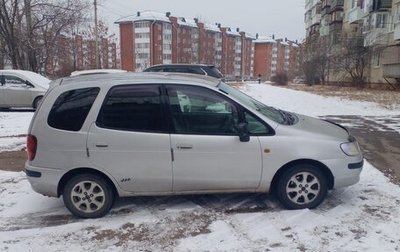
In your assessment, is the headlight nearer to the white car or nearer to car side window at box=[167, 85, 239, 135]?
car side window at box=[167, 85, 239, 135]

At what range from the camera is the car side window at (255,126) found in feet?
14.3

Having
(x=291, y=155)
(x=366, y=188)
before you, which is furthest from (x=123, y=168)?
(x=366, y=188)

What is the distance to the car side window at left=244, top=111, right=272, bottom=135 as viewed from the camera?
4372 mm

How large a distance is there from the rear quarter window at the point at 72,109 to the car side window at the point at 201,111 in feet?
3.15

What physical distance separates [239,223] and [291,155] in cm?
101

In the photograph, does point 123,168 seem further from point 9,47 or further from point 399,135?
point 9,47

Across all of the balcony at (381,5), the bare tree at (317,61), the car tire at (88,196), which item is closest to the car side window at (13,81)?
the car tire at (88,196)

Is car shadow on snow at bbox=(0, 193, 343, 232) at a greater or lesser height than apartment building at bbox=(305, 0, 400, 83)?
lesser

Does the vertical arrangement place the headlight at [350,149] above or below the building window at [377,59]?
below

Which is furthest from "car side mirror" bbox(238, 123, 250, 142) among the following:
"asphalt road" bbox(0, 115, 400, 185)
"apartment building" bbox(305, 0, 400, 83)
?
"apartment building" bbox(305, 0, 400, 83)

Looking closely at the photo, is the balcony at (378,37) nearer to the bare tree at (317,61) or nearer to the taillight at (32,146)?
the bare tree at (317,61)

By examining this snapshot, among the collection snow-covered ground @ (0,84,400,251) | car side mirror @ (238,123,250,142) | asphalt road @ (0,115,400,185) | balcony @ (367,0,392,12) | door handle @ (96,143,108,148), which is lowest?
snow-covered ground @ (0,84,400,251)

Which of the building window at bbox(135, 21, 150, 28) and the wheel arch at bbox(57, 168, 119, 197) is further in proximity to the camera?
the building window at bbox(135, 21, 150, 28)

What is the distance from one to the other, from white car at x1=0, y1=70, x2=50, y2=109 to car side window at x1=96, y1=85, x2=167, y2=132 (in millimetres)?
10357
